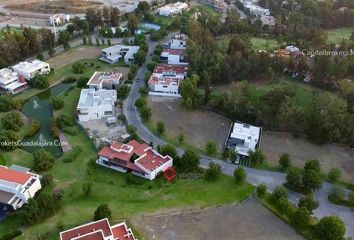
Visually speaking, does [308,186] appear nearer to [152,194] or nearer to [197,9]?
[152,194]

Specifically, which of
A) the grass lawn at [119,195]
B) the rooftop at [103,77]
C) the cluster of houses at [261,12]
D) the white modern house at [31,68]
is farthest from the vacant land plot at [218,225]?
the cluster of houses at [261,12]

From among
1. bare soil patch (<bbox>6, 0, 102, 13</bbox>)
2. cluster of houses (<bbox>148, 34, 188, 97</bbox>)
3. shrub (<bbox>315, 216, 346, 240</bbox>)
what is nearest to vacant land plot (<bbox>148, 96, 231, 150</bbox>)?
cluster of houses (<bbox>148, 34, 188, 97</bbox>)

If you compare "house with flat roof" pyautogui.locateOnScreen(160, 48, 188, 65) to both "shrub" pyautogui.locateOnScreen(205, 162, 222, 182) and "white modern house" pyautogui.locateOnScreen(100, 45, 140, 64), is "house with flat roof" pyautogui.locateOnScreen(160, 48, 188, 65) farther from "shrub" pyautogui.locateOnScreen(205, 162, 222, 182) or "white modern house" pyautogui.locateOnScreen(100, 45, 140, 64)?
"shrub" pyautogui.locateOnScreen(205, 162, 222, 182)

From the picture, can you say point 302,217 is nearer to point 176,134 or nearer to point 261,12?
point 176,134

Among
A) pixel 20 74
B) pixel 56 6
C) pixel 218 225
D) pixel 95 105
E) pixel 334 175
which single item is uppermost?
pixel 56 6

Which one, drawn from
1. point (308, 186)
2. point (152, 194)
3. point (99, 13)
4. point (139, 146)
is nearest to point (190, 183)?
point (152, 194)

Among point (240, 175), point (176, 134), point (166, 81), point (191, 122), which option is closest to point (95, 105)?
point (176, 134)
